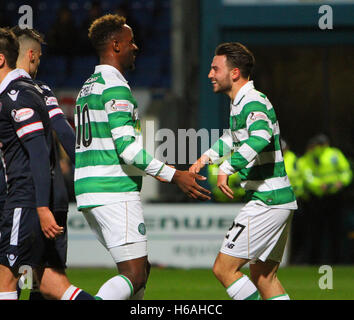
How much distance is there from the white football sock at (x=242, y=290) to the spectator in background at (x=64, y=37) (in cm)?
1093

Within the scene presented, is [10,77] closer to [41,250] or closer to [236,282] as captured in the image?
[41,250]

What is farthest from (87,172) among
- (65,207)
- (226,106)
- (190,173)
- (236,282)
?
(226,106)

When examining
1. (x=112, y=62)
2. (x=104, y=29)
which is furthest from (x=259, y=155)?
(x=104, y=29)

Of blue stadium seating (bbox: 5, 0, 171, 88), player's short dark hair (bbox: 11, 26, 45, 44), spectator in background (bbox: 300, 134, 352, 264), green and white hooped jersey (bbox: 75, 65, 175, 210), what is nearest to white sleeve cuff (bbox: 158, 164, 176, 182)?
green and white hooped jersey (bbox: 75, 65, 175, 210)

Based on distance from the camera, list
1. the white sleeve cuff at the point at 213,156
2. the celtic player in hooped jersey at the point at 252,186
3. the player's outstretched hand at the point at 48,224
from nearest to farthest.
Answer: the player's outstretched hand at the point at 48,224 → the celtic player in hooped jersey at the point at 252,186 → the white sleeve cuff at the point at 213,156

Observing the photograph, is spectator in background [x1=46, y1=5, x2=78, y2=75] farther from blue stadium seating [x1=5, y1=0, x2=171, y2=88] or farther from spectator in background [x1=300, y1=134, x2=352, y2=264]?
spectator in background [x1=300, y1=134, x2=352, y2=264]

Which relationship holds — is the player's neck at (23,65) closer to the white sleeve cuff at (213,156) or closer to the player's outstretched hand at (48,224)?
the player's outstretched hand at (48,224)

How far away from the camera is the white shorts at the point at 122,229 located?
494 cm

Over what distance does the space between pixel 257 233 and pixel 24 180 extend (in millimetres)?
1504

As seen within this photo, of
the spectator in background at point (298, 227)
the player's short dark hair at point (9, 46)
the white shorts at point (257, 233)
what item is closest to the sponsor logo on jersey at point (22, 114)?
the player's short dark hair at point (9, 46)

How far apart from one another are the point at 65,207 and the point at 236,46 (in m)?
1.60

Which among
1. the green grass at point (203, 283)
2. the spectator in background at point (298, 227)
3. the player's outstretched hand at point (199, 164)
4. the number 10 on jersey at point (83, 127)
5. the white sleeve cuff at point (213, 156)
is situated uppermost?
the number 10 on jersey at point (83, 127)

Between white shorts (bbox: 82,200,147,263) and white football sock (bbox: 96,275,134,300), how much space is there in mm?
152

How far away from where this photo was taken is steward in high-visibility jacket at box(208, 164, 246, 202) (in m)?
11.8
